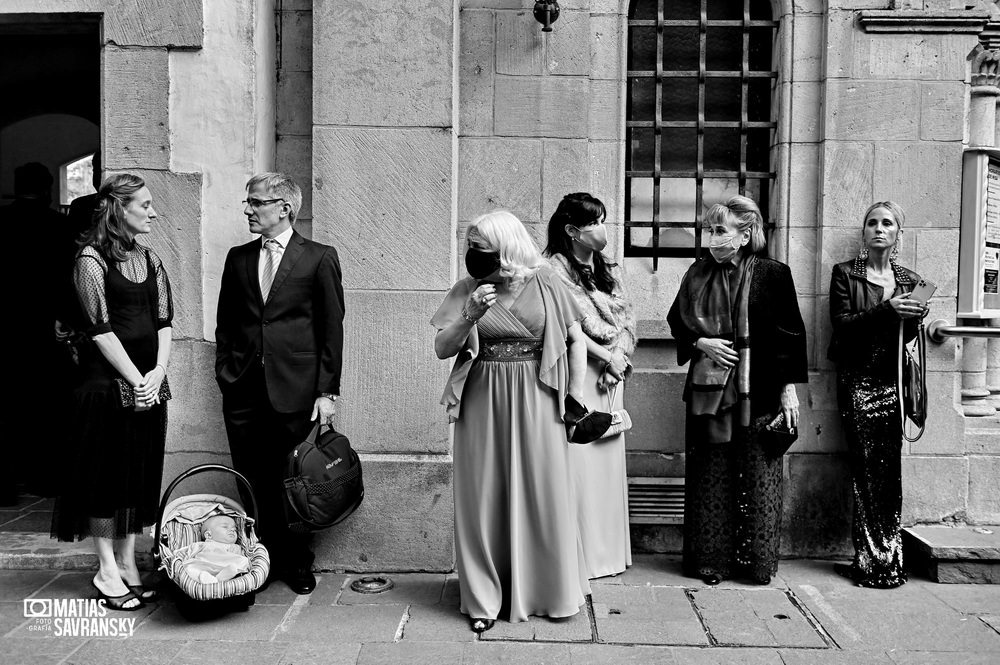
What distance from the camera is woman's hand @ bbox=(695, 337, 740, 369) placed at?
5207mm

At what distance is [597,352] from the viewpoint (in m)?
5.27

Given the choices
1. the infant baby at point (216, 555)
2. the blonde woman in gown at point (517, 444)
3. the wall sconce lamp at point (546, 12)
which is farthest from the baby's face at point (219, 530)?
the wall sconce lamp at point (546, 12)

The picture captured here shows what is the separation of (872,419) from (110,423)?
422 centimetres

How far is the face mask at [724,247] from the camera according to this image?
525cm

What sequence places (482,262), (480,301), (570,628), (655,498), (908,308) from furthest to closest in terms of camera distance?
1. (655,498)
2. (908,308)
3. (570,628)
4. (482,262)
5. (480,301)

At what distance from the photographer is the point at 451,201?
5.48 m

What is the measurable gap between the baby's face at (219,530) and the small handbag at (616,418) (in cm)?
216

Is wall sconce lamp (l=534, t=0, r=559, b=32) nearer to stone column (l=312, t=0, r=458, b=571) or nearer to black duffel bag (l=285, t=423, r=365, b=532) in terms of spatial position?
stone column (l=312, t=0, r=458, b=571)

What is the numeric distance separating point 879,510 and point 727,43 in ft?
10.3

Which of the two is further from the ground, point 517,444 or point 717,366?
point 717,366

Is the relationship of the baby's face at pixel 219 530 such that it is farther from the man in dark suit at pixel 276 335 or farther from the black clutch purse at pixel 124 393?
the black clutch purse at pixel 124 393

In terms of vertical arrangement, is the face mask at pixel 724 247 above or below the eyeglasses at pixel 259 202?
below

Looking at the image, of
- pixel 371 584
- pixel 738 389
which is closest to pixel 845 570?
pixel 738 389

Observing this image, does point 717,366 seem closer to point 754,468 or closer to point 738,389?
point 738,389
